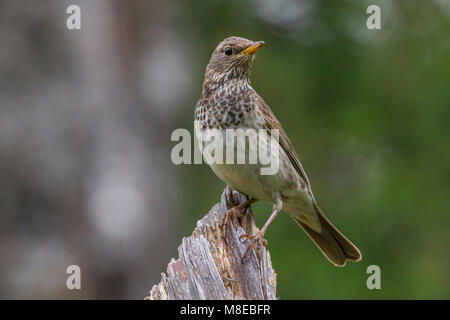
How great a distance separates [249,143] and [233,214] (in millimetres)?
595

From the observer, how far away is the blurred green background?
617 centimetres

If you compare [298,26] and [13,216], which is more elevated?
[298,26]

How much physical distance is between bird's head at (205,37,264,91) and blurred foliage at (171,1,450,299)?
1.83m

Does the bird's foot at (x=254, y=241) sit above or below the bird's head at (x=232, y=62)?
below

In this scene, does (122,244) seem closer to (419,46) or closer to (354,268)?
(354,268)

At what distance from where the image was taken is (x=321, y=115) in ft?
24.8

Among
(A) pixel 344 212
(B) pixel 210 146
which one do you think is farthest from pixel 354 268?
(B) pixel 210 146

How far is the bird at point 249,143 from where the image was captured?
509cm

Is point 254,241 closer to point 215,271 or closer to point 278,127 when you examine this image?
point 215,271

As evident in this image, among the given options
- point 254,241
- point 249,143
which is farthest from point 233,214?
point 249,143

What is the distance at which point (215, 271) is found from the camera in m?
4.01

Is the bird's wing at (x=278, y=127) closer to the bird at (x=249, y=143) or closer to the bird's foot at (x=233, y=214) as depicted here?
the bird at (x=249, y=143)

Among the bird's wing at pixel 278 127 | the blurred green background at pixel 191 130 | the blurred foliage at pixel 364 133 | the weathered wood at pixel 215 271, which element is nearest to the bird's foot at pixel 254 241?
the weathered wood at pixel 215 271
